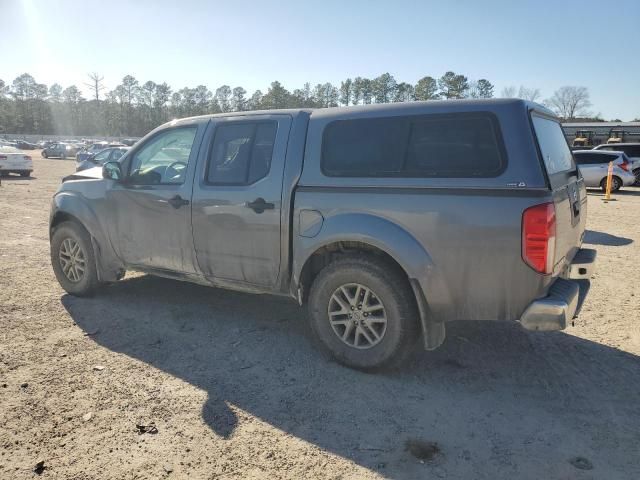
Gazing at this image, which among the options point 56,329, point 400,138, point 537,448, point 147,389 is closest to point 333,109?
point 400,138

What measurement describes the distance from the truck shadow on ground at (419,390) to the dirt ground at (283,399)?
1 centimetres

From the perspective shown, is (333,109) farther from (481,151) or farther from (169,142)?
(169,142)

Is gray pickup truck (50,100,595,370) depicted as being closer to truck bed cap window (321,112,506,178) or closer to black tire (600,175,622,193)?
truck bed cap window (321,112,506,178)

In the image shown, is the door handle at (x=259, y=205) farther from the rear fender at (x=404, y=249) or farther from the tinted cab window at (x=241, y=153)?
the rear fender at (x=404, y=249)

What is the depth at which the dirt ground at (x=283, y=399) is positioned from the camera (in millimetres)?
2812

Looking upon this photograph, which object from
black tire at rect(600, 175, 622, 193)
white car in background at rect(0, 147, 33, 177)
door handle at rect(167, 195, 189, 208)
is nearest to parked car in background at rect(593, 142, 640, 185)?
black tire at rect(600, 175, 622, 193)

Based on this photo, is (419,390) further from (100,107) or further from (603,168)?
(100,107)

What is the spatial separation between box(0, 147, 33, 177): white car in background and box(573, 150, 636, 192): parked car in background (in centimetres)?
2394

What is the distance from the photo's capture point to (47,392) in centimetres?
354

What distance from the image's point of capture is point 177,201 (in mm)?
4656

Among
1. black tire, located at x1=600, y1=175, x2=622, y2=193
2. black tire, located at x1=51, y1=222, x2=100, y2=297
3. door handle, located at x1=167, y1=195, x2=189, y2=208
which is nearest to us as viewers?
door handle, located at x1=167, y1=195, x2=189, y2=208

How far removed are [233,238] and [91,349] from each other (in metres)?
1.54

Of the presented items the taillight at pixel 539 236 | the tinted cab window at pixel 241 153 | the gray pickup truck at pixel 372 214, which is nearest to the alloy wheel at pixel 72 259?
the gray pickup truck at pixel 372 214

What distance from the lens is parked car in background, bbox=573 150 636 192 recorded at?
64.4 feet
